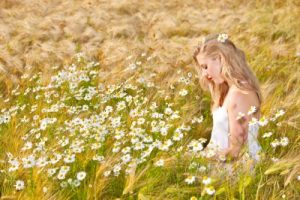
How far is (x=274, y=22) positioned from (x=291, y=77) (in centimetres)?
222

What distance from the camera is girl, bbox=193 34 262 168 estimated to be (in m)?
3.33

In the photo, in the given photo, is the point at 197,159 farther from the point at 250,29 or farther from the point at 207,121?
the point at 250,29

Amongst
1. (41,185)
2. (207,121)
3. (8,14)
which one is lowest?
(41,185)

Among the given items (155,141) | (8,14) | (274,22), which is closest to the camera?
(155,141)

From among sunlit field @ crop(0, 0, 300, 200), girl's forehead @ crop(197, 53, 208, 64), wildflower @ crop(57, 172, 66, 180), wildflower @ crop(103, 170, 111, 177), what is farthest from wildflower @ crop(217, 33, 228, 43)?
wildflower @ crop(57, 172, 66, 180)

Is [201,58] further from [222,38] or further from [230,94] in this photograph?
[230,94]

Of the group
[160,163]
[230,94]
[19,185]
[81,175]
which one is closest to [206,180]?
[160,163]

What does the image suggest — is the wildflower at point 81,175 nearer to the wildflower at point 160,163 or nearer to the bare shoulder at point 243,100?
the wildflower at point 160,163

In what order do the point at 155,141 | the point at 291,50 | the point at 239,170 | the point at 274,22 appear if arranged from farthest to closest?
the point at 274,22 → the point at 291,50 → the point at 155,141 → the point at 239,170

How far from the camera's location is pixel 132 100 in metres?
4.57

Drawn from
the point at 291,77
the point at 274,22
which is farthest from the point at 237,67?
the point at 274,22

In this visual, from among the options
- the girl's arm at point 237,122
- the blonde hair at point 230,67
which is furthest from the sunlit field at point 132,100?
the blonde hair at point 230,67

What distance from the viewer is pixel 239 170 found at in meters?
2.84

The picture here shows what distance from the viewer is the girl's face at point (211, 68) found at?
3.56 metres
